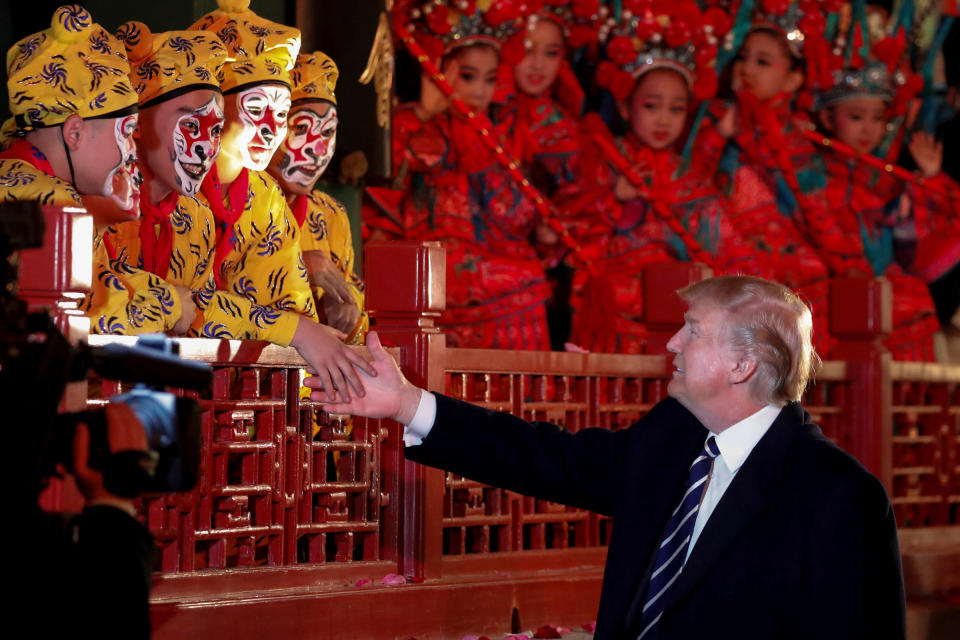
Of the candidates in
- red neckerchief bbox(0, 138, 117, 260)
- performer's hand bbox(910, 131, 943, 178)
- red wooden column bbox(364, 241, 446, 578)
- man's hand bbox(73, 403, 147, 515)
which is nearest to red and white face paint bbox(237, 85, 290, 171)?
red wooden column bbox(364, 241, 446, 578)

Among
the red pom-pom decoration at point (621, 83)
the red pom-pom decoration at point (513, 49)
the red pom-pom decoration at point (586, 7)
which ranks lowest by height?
the red pom-pom decoration at point (621, 83)

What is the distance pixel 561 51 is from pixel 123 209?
4923mm

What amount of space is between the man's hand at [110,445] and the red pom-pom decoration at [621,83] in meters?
6.85

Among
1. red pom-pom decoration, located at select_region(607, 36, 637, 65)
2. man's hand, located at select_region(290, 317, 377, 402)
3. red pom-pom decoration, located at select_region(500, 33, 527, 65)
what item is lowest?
man's hand, located at select_region(290, 317, 377, 402)

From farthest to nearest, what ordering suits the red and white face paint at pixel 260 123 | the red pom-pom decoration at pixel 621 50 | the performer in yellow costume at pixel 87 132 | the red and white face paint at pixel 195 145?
the red pom-pom decoration at pixel 621 50 → the red and white face paint at pixel 260 123 → the red and white face paint at pixel 195 145 → the performer in yellow costume at pixel 87 132

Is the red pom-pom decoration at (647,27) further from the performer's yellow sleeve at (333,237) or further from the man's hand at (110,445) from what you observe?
the man's hand at (110,445)

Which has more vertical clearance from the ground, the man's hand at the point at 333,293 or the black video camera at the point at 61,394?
the man's hand at the point at 333,293

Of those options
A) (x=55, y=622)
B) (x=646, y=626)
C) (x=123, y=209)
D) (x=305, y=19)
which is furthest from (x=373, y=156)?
(x=55, y=622)

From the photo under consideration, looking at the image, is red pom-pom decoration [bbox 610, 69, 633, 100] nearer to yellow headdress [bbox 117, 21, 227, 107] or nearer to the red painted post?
yellow headdress [bbox 117, 21, 227, 107]

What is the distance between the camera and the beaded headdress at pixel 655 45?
8.66 m

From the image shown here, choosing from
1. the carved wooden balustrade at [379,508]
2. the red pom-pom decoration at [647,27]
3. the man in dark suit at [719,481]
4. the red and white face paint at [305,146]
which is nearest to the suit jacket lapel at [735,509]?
the man in dark suit at [719,481]

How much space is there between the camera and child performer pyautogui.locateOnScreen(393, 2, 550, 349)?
7.74 metres

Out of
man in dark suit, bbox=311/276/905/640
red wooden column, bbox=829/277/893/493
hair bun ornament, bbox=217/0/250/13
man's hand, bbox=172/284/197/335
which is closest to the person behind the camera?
man in dark suit, bbox=311/276/905/640

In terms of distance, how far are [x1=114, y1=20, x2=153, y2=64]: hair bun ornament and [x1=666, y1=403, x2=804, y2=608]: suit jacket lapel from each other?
8.49ft
